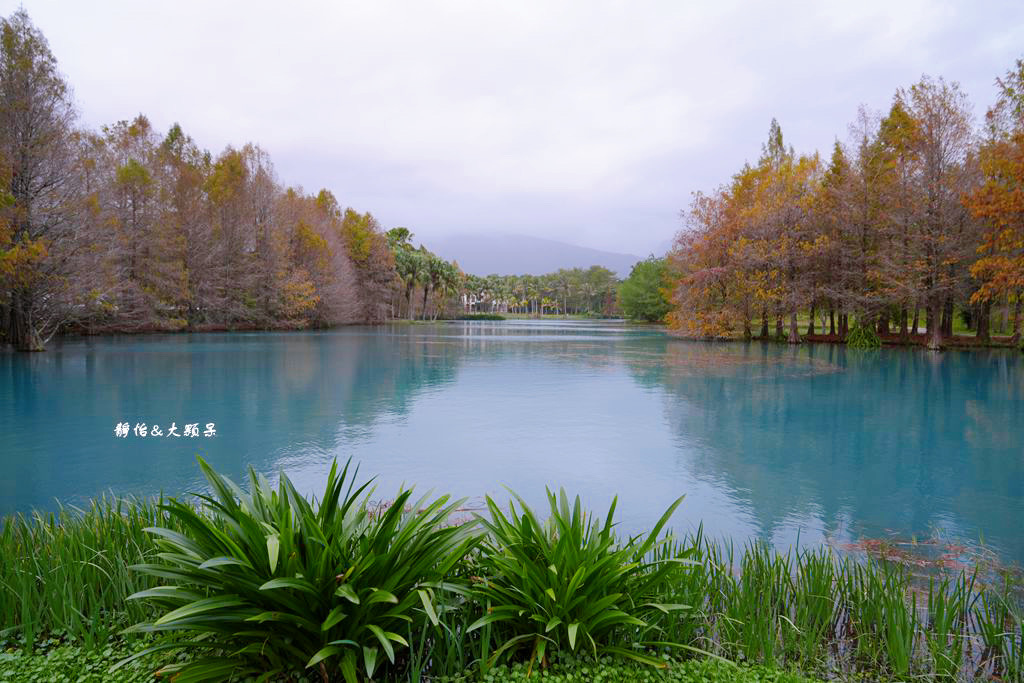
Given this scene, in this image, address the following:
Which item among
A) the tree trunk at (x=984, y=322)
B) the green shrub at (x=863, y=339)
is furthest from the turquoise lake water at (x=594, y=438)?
the tree trunk at (x=984, y=322)

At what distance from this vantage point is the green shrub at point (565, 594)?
94.0 inches

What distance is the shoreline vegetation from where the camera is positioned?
2.19 meters

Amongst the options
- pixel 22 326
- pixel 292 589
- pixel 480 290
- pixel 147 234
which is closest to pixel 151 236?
pixel 147 234

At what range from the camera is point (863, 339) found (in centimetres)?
2650

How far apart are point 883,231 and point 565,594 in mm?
28182

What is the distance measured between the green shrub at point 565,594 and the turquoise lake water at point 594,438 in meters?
1.99

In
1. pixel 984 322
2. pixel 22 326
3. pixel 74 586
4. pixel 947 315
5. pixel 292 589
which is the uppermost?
pixel 947 315

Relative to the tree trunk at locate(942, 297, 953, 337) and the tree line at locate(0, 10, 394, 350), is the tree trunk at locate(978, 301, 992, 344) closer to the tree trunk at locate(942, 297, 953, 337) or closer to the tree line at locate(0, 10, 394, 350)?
the tree trunk at locate(942, 297, 953, 337)

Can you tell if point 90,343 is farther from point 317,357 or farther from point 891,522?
point 891,522

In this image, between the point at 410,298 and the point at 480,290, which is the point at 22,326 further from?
the point at 480,290

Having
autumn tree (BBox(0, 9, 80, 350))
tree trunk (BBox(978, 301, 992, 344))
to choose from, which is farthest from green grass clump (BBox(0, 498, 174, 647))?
tree trunk (BBox(978, 301, 992, 344))

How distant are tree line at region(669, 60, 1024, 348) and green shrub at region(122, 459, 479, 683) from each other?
22.2 m

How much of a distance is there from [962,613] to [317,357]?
67.2 feet

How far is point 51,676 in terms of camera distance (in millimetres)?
2295
